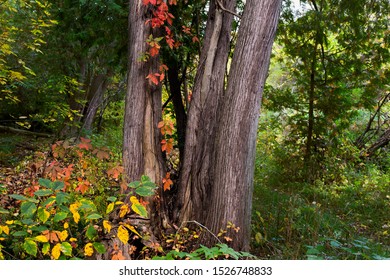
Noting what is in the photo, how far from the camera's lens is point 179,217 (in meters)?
4.13

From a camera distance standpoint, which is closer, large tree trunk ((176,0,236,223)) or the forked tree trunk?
the forked tree trunk

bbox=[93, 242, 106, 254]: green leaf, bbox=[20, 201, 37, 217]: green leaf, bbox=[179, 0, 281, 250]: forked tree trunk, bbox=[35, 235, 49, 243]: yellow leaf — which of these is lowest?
bbox=[93, 242, 106, 254]: green leaf

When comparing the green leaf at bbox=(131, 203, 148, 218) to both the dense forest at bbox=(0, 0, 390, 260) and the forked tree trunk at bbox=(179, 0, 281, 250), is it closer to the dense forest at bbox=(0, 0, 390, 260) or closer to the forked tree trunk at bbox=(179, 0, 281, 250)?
the dense forest at bbox=(0, 0, 390, 260)

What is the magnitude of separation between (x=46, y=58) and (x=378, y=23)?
20.3 ft

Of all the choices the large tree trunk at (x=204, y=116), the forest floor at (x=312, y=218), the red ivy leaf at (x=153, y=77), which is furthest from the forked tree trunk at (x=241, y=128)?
the red ivy leaf at (x=153, y=77)

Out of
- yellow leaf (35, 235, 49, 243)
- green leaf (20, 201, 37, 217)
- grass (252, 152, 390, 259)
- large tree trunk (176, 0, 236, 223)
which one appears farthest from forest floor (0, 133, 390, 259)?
yellow leaf (35, 235, 49, 243)

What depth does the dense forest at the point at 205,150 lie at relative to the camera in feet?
11.4

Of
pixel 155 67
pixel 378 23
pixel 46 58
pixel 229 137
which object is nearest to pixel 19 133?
pixel 46 58

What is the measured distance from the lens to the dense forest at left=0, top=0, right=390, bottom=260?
3479 mm

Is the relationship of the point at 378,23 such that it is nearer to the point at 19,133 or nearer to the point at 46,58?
the point at 46,58

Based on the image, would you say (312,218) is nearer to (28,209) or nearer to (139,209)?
(139,209)

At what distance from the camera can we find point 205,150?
416cm

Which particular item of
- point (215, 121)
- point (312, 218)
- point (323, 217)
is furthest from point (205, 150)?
point (323, 217)
